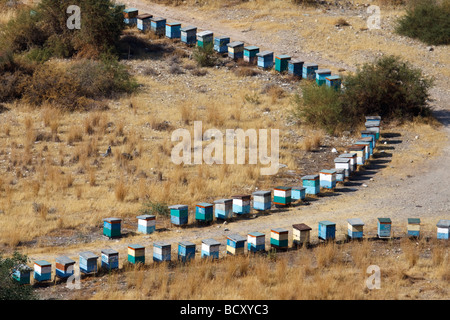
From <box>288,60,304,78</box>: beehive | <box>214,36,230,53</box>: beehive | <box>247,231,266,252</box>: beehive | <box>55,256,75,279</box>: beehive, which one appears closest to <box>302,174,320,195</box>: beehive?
<box>247,231,266,252</box>: beehive

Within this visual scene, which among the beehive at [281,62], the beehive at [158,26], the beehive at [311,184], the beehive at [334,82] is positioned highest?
the beehive at [158,26]

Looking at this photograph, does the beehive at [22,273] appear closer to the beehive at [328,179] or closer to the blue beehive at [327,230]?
the blue beehive at [327,230]

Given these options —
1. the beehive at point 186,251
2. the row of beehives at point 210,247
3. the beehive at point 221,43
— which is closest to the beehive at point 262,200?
the row of beehives at point 210,247

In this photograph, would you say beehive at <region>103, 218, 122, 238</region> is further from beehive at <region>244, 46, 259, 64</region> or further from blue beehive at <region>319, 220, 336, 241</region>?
beehive at <region>244, 46, 259, 64</region>

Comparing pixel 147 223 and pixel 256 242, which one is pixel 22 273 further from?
pixel 256 242

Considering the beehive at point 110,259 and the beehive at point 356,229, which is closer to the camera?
the beehive at point 110,259

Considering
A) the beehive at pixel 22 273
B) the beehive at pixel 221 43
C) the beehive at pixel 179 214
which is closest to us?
the beehive at pixel 22 273

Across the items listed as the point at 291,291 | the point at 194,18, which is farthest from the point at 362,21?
the point at 291,291

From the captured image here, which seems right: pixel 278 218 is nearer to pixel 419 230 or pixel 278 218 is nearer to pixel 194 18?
pixel 419 230
